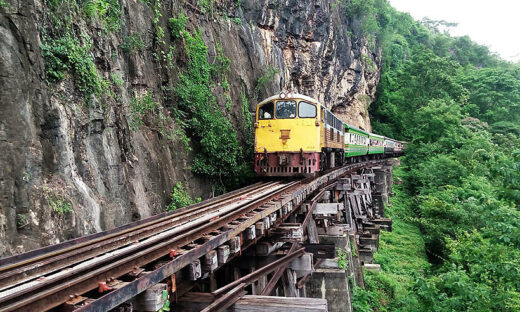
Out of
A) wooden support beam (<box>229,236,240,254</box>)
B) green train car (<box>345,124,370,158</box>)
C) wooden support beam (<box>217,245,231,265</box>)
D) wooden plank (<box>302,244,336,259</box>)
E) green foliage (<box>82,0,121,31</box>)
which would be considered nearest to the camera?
wooden support beam (<box>217,245,231,265</box>)

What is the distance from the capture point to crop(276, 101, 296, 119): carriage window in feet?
38.0

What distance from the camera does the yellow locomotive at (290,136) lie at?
11.2 m

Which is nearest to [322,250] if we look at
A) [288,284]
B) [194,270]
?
[288,284]

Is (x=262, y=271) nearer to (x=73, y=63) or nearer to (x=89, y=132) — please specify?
(x=89, y=132)

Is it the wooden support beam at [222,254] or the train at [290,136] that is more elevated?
the train at [290,136]

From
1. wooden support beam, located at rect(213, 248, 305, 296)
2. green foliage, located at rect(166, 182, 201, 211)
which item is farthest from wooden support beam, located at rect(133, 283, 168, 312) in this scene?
Result: green foliage, located at rect(166, 182, 201, 211)

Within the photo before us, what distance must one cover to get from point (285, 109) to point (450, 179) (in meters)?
14.8

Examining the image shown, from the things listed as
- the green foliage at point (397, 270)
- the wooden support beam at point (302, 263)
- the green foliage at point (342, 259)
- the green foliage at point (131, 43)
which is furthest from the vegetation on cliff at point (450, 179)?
the green foliage at point (131, 43)

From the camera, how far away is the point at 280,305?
361 centimetres

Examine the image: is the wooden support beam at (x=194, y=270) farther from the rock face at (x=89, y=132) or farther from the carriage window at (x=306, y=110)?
the carriage window at (x=306, y=110)

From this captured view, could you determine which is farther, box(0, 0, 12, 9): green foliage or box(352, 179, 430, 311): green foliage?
box(352, 179, 430, 311): green foliage

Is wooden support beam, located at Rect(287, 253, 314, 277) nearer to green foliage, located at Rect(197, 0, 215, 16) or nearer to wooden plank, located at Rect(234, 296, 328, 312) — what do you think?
wooden plank, located at Rect(234, 296, 328, 312)

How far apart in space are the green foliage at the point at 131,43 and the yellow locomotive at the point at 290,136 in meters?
4.58

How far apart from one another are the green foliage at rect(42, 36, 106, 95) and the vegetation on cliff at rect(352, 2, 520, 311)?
822 centimetres
